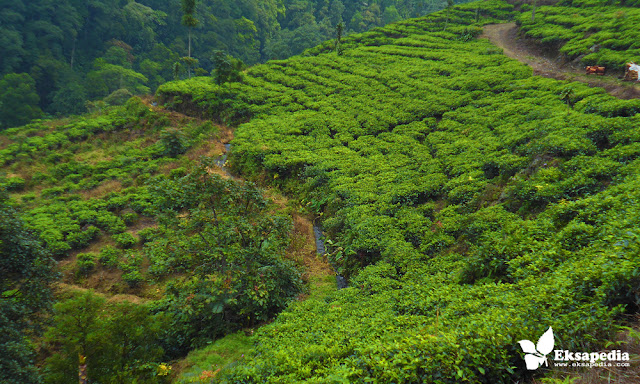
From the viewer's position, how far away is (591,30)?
23.3 m

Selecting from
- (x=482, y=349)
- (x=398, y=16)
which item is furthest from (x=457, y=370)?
(x=398, y=16)

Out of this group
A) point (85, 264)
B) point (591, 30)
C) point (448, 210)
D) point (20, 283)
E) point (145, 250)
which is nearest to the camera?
point (145, 250)

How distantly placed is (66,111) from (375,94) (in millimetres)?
42238

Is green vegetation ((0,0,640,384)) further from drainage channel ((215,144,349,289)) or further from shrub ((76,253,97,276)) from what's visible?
drainage channel ((215,144,349,289))

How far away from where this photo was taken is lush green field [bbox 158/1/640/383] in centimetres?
461

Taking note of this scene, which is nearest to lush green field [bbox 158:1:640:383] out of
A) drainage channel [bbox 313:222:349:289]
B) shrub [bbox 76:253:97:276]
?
drainage channel [bbox 313:222:349:289]

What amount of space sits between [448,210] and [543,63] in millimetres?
19058

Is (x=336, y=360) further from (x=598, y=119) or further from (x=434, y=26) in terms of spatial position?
(x=434, y=26)

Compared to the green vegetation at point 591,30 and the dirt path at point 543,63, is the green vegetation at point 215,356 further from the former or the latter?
the green vegetation at point 591,30

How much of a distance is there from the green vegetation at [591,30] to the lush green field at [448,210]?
11.1ft

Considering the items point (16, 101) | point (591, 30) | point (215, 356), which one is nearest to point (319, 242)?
point (215, 356)

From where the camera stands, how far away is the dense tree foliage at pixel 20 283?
732 centimetres

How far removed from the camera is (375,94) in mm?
25141

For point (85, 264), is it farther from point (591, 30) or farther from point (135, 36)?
point (135, 36)
